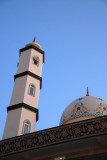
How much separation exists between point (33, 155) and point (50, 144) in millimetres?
686

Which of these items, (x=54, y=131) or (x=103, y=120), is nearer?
(x=103, y=120)

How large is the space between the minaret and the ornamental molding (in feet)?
8.04

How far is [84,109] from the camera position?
10031 mm

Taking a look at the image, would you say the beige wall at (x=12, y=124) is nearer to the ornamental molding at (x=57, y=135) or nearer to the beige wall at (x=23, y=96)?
the beige wall at (x=23, y=96)

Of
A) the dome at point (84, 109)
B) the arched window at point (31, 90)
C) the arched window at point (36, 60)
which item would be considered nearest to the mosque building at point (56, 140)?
the arched window at point (31, 90)

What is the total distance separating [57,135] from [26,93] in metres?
4.55

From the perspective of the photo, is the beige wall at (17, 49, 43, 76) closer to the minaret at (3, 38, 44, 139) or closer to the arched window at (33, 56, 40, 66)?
the minaret at (3, 38, 44, 139)

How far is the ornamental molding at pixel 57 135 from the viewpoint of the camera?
5.62 metres

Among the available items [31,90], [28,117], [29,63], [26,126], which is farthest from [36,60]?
[26,126]

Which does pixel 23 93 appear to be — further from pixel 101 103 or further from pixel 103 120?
pixel 103 120

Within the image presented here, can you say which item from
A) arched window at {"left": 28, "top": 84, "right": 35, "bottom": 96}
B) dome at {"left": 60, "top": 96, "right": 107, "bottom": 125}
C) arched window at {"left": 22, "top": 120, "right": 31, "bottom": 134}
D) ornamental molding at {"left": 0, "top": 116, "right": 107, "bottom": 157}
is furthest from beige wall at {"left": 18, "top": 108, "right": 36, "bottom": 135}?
ornamental molding at {"left": 0, "top": 116, "right": 107, "bottom": 157}

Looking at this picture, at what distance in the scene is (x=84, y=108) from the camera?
33.1ft

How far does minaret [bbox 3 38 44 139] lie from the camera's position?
9.36 metres

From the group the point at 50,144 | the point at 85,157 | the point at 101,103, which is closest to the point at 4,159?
the point at 50,144
